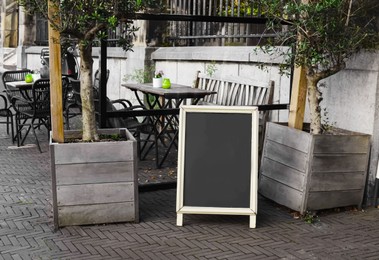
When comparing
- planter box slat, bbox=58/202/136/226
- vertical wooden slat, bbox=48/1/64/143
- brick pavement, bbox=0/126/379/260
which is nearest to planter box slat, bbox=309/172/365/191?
brick pavement, bbox=0/126/379/260

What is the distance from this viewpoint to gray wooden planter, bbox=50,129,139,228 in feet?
16.3

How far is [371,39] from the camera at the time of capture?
18.8 feet

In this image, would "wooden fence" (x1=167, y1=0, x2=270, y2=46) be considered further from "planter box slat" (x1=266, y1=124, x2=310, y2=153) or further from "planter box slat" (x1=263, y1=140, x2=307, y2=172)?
"planter box slat" (x1=263, y1=140, x2=307, y2=172)

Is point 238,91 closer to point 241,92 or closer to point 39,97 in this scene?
point 241,92

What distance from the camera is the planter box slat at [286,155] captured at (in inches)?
218

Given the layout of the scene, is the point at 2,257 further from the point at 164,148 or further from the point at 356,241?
the point at 164,148

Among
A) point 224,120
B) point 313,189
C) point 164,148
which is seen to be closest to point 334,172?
point 313,189

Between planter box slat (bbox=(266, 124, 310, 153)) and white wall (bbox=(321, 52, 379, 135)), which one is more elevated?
white wall (bbox=(321, 52, 379, 135))

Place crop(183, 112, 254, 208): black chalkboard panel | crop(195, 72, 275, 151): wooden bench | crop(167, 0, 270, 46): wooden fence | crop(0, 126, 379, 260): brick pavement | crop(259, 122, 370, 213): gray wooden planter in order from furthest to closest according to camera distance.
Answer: crop(167, 0, 270, 46): wooden fence < crop(195, 72, 275, 151): wooden bench < crop(259, 122, 370, 213): gray wooden planter < crop(183, 112, 254, 208): black chalkboard panel < crop(0, 126, 379, 260): brick pavement

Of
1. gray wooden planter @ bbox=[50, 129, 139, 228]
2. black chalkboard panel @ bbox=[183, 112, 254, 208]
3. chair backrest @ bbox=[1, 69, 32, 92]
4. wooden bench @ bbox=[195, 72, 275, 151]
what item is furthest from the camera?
chair backrest @ bbox=[1, 69, 32, 92]

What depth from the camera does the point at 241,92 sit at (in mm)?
7320

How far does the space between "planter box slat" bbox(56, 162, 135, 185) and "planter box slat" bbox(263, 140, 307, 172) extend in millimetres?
1551

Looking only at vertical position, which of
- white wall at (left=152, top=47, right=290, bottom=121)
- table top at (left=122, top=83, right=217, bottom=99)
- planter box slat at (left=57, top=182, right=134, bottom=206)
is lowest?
planter box slat at (left=57, top=182, right=134, bottom=206)

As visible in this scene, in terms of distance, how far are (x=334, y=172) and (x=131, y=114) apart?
6.90 ft
